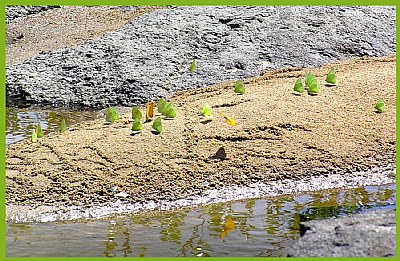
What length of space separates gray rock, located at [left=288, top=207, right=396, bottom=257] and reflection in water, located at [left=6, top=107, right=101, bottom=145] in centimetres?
407

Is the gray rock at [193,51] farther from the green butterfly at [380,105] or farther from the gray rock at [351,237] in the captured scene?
the gray rock at [351,237]

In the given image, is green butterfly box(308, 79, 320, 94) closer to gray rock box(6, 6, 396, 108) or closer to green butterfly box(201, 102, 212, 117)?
green butterfly box(201, 102, 212, 117)

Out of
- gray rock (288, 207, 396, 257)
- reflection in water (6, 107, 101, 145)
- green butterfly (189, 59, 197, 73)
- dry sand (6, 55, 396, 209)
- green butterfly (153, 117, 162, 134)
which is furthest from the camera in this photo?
green butterfly (189, 59, 197, 73)

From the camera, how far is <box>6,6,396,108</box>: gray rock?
31.7ft

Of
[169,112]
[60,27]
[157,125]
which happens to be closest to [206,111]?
[169,112]

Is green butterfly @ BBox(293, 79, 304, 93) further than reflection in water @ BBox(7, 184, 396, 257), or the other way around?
green butterfly @ BBox(293, 79, 304, 93)

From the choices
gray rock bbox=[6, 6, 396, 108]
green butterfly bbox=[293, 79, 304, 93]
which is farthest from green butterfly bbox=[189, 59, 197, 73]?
green butterfly bbox=[293, 79, 304, 93]

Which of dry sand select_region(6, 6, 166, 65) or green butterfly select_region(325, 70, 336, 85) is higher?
dry sand select_region(6, 6, 166, 65)

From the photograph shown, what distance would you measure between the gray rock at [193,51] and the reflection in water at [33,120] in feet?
1.33

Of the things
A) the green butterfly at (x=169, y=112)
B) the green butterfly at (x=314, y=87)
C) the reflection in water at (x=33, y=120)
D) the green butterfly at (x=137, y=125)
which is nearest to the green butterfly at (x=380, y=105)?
the green butterfly at (x=314, y=87)

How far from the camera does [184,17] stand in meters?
11.1

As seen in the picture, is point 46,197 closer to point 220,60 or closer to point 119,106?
point 119,106

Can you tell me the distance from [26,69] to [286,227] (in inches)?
256

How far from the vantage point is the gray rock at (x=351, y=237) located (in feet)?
12.9
